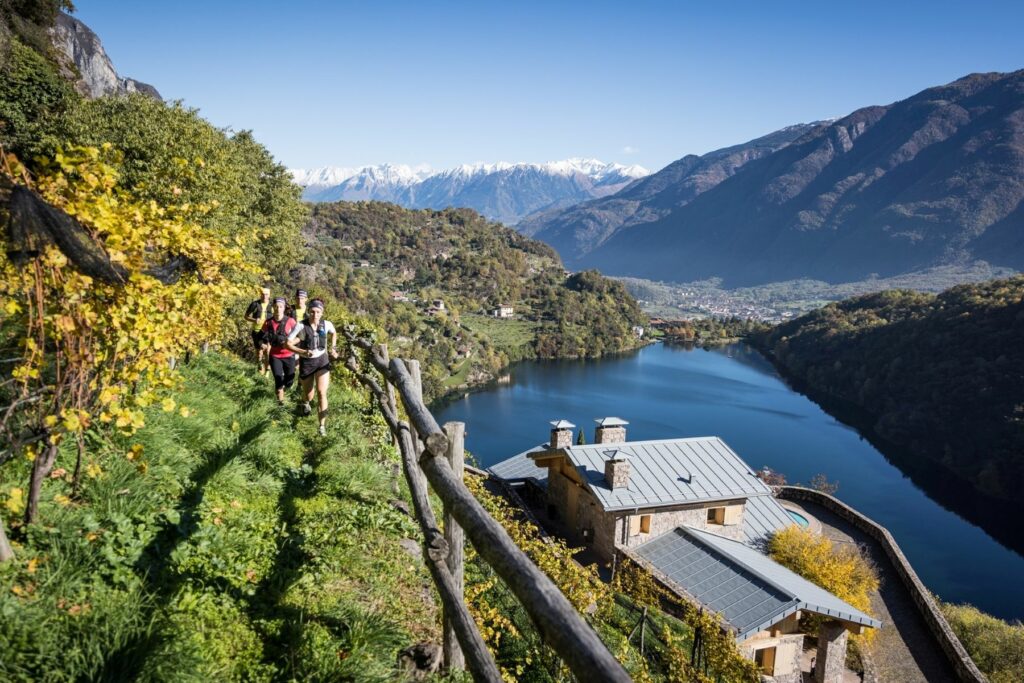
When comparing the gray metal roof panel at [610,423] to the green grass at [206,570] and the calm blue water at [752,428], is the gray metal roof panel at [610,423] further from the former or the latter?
the calm blue water at [752,428]

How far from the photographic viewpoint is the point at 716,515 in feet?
72.0

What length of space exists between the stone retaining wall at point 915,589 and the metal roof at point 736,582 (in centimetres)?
382

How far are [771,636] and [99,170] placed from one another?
1773 centimetres

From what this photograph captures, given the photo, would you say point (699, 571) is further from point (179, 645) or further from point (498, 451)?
point (498, 451)

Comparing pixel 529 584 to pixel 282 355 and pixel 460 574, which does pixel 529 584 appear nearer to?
pixel 460 574

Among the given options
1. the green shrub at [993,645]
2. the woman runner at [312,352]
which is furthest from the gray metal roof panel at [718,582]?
the woman runner at [312,352]

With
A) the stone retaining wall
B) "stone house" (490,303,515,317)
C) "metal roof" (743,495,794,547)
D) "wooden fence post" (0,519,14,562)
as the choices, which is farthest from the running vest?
"stone house" (490,303,515,317)

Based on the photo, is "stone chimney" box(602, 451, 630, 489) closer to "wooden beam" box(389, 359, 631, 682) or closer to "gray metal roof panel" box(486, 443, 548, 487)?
"gray metal roof panel" box(486, 443, 548, 487)

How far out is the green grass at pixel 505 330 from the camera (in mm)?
113312

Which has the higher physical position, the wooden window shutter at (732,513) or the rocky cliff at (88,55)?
the rocky cliff at (88,55)

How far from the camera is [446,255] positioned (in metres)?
Answer: 156

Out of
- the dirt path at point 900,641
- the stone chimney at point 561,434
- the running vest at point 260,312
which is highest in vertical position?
the running vest at point 260,312

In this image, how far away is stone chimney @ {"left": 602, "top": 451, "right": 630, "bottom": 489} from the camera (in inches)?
807

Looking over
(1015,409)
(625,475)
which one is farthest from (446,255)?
(625,475)
